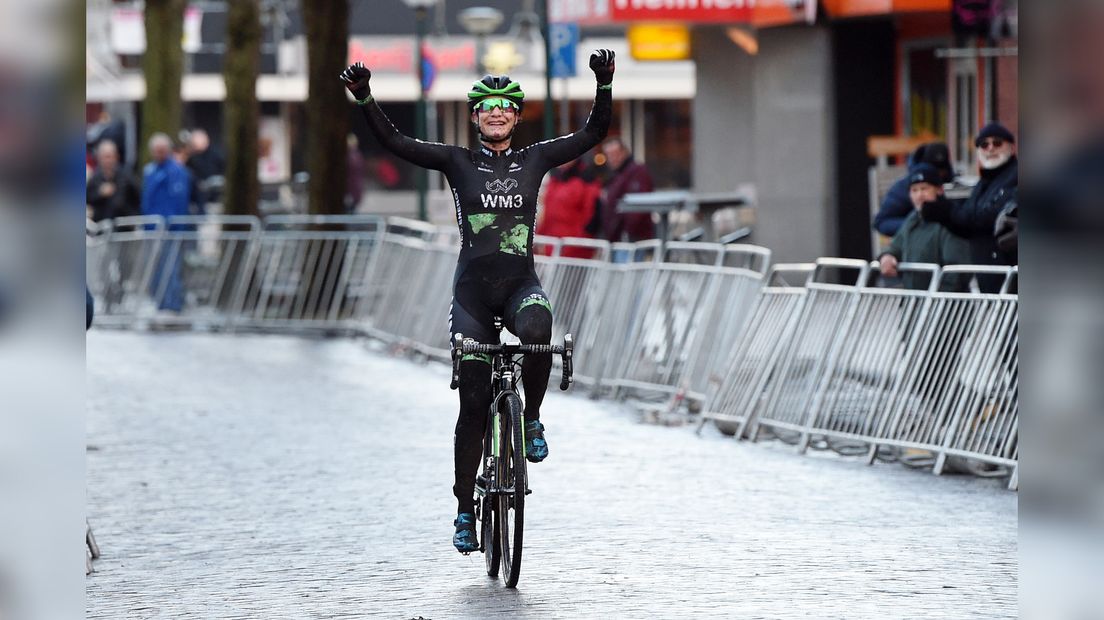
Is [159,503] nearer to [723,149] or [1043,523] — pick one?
[1043,523]

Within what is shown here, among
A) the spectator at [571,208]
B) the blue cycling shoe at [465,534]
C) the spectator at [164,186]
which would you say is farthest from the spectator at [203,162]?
the blue cycling shoe at [465,534]

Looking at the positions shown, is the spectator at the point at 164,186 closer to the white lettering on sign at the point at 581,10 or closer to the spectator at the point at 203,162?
the spectator at the point at 203,162

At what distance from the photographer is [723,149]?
84.7ft

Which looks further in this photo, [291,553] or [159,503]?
[159,503]

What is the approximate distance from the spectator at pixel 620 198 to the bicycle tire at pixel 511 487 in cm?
1161

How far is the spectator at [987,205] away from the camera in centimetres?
1165

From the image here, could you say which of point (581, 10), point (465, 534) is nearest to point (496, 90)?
point (465, 534)

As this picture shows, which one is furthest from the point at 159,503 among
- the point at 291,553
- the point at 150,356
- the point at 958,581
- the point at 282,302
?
the point at 282,302

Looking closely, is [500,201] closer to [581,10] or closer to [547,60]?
[547,60]

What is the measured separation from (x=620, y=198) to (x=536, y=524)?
10.2 meters

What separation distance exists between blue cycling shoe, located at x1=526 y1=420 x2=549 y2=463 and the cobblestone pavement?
1.65 ft

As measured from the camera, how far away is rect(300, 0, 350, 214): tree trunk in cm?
2430

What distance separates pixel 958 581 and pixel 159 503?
4.57 m

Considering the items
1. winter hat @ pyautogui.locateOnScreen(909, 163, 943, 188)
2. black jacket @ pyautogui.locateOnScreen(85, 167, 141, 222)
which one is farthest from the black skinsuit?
black jacket @ pyautogui.locateOnScreen(85, 167, 141, 222)
